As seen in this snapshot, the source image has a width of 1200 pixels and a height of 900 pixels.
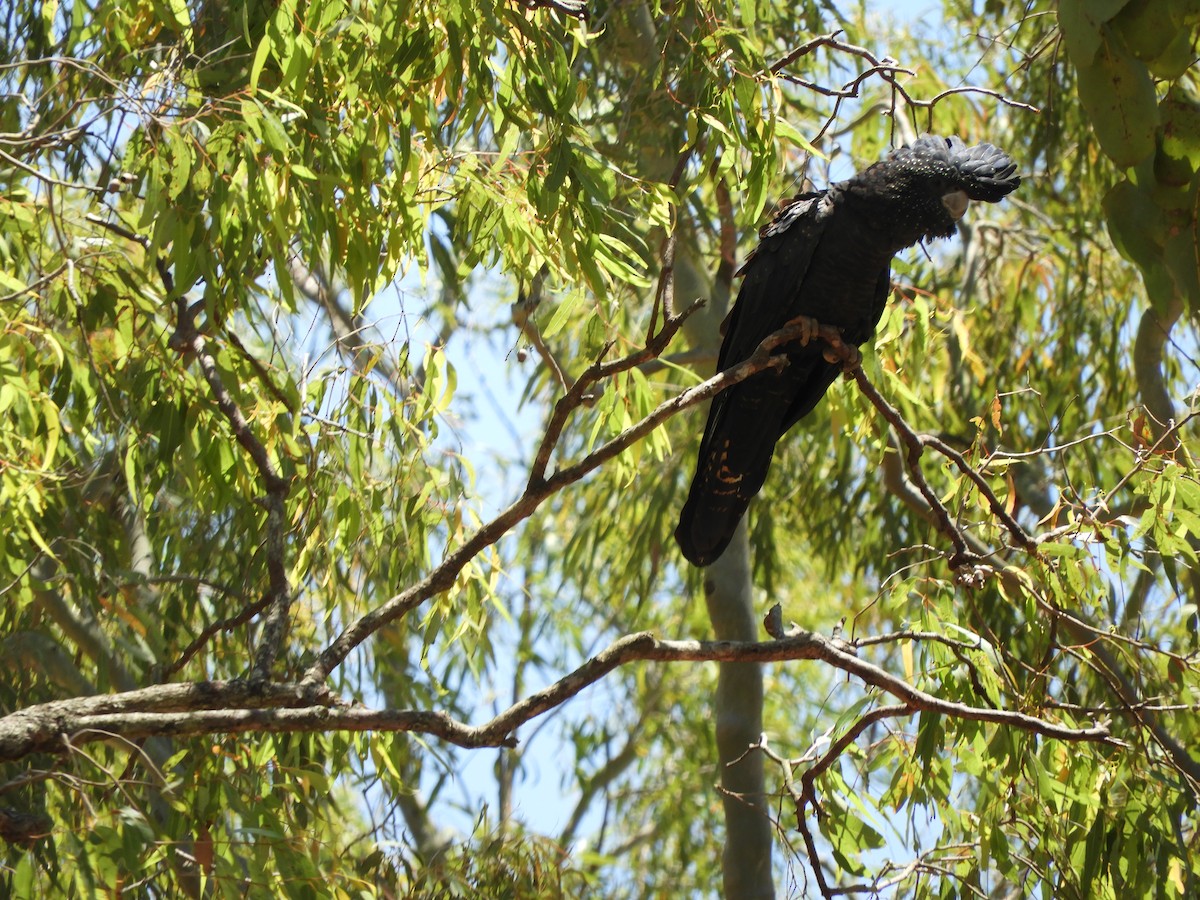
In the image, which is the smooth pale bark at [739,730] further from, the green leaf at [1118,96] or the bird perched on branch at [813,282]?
the green leaf at [1118,96]

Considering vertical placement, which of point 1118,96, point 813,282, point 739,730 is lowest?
point 739,730

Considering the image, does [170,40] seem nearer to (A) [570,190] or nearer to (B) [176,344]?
(B) [176,344]

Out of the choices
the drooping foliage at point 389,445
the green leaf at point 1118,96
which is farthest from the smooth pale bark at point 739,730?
the green leaf at point 1118,96

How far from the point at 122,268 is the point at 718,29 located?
1.24 m

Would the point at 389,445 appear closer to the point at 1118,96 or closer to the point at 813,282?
the point at 813,282

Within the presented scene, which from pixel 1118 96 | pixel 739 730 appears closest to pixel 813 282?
pixel 1118 96

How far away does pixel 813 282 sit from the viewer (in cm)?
292

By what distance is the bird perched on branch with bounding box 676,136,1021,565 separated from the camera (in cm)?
278

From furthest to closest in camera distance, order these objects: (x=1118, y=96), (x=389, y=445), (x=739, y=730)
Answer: (x=739, y=730) → (x=389, y=445) → (x=1118, y=96)

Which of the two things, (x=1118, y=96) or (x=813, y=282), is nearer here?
(x=1118, y=96)

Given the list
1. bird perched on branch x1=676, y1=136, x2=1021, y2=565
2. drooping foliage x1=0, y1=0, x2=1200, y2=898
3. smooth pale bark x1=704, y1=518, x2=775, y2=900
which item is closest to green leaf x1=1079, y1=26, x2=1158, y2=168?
drooping foliage x1=0, y1=0, x2=1200, y2=898

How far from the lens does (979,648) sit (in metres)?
2.40

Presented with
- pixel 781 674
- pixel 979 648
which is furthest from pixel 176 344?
pixel 781 674

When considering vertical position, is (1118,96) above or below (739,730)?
above
